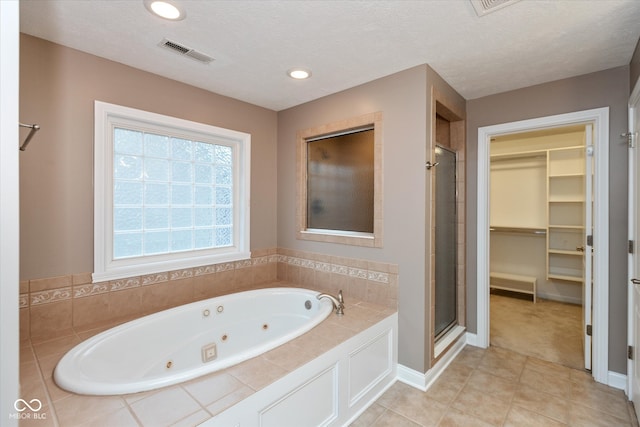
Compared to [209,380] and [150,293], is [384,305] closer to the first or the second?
[209,380]

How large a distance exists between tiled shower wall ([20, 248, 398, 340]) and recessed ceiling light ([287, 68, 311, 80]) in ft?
5.26

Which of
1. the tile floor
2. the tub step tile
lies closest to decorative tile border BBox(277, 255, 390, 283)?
the tile floor

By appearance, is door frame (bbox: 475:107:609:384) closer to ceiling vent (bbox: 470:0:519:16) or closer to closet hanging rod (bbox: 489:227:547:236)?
ceiling vent (bbox: 470:0:519:16)

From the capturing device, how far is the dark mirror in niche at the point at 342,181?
8.63 feet

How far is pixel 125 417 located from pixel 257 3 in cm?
199

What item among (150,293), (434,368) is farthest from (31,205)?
(434,368)

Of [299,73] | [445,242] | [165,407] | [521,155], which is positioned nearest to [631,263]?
[445,242]

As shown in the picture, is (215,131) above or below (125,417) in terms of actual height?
above

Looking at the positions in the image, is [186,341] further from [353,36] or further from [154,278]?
[353,36]

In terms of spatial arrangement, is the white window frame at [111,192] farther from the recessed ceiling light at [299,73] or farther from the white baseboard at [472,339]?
the white baseboard at [472,339]

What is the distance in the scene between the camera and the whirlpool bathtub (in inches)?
55.9

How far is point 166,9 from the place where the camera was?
62.9 inches

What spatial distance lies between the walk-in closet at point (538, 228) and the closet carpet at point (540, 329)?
13 millimetres

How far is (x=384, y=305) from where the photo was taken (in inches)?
95.7
